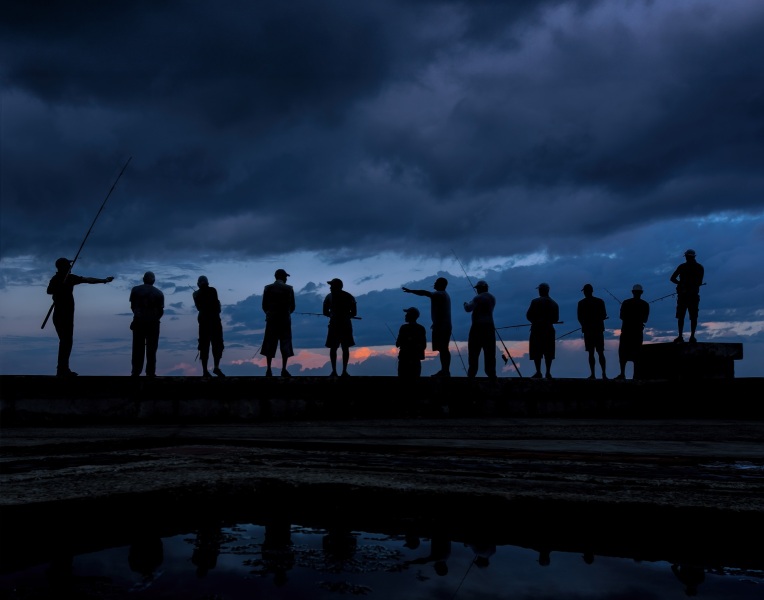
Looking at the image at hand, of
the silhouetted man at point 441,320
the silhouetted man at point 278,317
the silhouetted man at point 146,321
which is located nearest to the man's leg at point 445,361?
the silhouetted man at point 441,320

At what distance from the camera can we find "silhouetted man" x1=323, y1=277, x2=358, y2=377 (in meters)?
9.69

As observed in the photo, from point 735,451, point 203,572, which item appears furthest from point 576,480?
point 735,451

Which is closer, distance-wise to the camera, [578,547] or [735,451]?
[578,547]

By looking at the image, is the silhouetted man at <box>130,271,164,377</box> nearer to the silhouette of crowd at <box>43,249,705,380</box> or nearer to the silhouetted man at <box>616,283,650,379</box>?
the silhouette of crowd at <box>43,249,705,380</box>

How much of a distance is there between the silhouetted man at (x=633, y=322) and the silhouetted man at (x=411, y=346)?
333cm

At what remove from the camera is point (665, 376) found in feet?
38.5

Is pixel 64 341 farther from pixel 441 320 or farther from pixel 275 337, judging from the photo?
pixel 441 320

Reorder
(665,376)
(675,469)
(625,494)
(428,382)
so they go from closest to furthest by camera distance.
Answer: (625,494), (675,469), (428,382), (665,376)

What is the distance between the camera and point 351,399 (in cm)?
935

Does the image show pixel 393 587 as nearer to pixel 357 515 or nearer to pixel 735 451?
pixel 357 515

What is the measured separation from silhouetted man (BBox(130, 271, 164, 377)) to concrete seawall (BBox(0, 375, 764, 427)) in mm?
575

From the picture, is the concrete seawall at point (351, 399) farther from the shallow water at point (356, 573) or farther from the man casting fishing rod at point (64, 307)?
the shallow water at point (356, 573)

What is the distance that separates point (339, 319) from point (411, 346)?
4.20 feet

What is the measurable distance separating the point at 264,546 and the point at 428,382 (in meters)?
8.25
